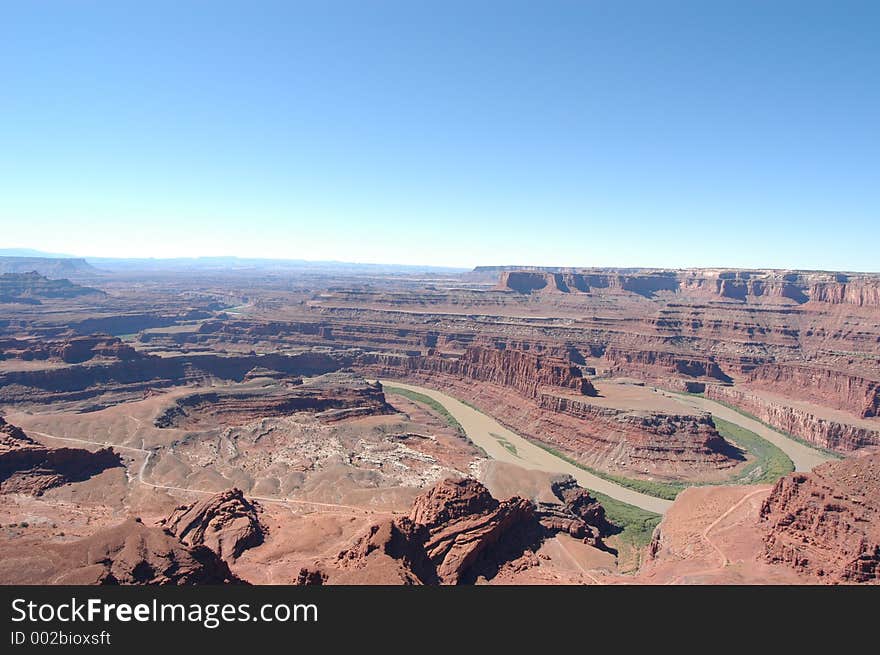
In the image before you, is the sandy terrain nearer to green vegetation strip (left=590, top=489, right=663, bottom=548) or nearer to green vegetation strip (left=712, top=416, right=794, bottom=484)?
green vegetation strip (left=712, top=416, right=794, bottom=484)

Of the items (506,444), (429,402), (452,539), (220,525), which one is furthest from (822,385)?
(220,525)

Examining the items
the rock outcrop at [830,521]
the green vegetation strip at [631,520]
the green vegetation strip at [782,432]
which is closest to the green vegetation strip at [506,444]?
the green vegetation strip at [631,520]

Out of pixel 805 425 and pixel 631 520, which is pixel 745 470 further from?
pixel 631 520

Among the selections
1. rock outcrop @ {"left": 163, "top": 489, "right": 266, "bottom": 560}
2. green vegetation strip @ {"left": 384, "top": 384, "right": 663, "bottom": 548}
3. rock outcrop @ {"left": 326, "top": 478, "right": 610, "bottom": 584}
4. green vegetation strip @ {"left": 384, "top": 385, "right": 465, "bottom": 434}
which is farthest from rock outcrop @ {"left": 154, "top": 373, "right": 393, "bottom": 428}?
rock outcrop @ {"left": 326, "top": 478, "right": 610, "bottom": 584}

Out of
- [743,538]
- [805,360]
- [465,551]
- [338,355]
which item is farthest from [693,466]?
[338,355]

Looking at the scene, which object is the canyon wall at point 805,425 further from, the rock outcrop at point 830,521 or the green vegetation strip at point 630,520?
the rock outcrop at point 830,521

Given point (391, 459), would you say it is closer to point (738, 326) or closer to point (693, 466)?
point (693, 466)
